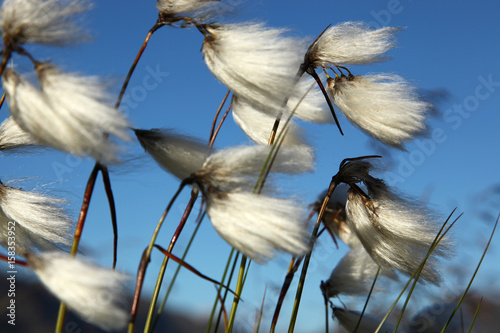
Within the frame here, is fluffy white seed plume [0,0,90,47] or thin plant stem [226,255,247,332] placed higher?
fluffy white seed plume [0,0,90,47]

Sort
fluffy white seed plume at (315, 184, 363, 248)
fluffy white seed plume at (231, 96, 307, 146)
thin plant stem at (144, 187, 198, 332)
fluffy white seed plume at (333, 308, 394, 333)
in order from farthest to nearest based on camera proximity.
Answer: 1. fluffy white seed plume at (315, 184, 363, 248)
2. fluffy white seed plume at (333, 308, 394, 333)
3. fluffy white seed plume at (231, 96, 307, 146)
4. thin plant stem at (144, 187, 198, 332)

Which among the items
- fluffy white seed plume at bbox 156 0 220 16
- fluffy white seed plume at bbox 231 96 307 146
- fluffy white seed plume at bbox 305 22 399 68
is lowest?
fluffy white seed plume at bbox 231 96 307 146

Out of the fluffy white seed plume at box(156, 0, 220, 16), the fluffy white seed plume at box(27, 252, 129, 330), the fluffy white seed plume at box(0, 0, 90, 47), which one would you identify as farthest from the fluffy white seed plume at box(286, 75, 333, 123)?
the fluffy white seed plume at box(27, 252, 129, 330)

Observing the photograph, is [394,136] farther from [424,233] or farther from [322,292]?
[322,292]

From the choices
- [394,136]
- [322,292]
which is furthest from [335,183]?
[322,292]

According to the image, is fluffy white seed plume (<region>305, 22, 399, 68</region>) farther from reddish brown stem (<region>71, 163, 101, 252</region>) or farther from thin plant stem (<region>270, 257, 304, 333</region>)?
reddish brown stem (<region>71, 163, 101, 252</region>)

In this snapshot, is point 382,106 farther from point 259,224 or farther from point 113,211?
point 113,211

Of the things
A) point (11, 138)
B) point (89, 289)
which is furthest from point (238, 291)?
point (11, 138)
